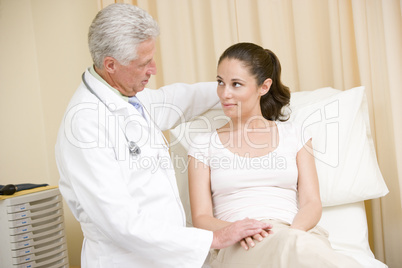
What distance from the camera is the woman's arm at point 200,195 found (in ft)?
5.69

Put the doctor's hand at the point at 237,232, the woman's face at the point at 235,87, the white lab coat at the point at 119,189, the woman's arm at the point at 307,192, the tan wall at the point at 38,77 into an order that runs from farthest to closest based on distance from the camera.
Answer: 1. the tan wall at the point at 38,77
2. the woman's face at the point at 235,87
3. the woman's arm at the point at 307,192
4. the doctor's hand at the point at 237,232
5. the white lab coat at the point at 119,189

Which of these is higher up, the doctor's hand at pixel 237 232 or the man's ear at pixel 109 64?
the man's ear at pixel 109 64

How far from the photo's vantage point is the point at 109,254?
145 centimetres

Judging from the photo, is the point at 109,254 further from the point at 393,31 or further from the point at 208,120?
the point at 393,31

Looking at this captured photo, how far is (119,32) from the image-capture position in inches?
57.8

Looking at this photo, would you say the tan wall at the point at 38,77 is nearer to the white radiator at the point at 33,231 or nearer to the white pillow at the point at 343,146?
the white radiator at the point at 33,231

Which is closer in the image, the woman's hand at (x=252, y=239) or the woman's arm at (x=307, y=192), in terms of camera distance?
the woman's hand at (x=252, y=239)

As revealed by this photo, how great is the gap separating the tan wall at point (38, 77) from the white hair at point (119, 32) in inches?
56.5

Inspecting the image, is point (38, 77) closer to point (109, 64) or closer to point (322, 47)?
point (109, 64)

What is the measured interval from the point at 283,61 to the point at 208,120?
1.79ft

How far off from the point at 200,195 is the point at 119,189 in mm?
493

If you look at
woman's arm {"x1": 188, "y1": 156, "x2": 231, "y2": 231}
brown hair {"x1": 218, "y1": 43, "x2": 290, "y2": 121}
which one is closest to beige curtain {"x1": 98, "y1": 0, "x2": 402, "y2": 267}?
brown hair {"x1": 218, "y1": 43, "x2": 290, "y2": 121}

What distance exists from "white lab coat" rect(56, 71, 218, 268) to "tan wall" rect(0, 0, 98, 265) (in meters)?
1.42

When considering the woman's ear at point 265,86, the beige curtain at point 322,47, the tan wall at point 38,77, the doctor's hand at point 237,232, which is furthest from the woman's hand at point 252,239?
the tan wall at point 38,77
